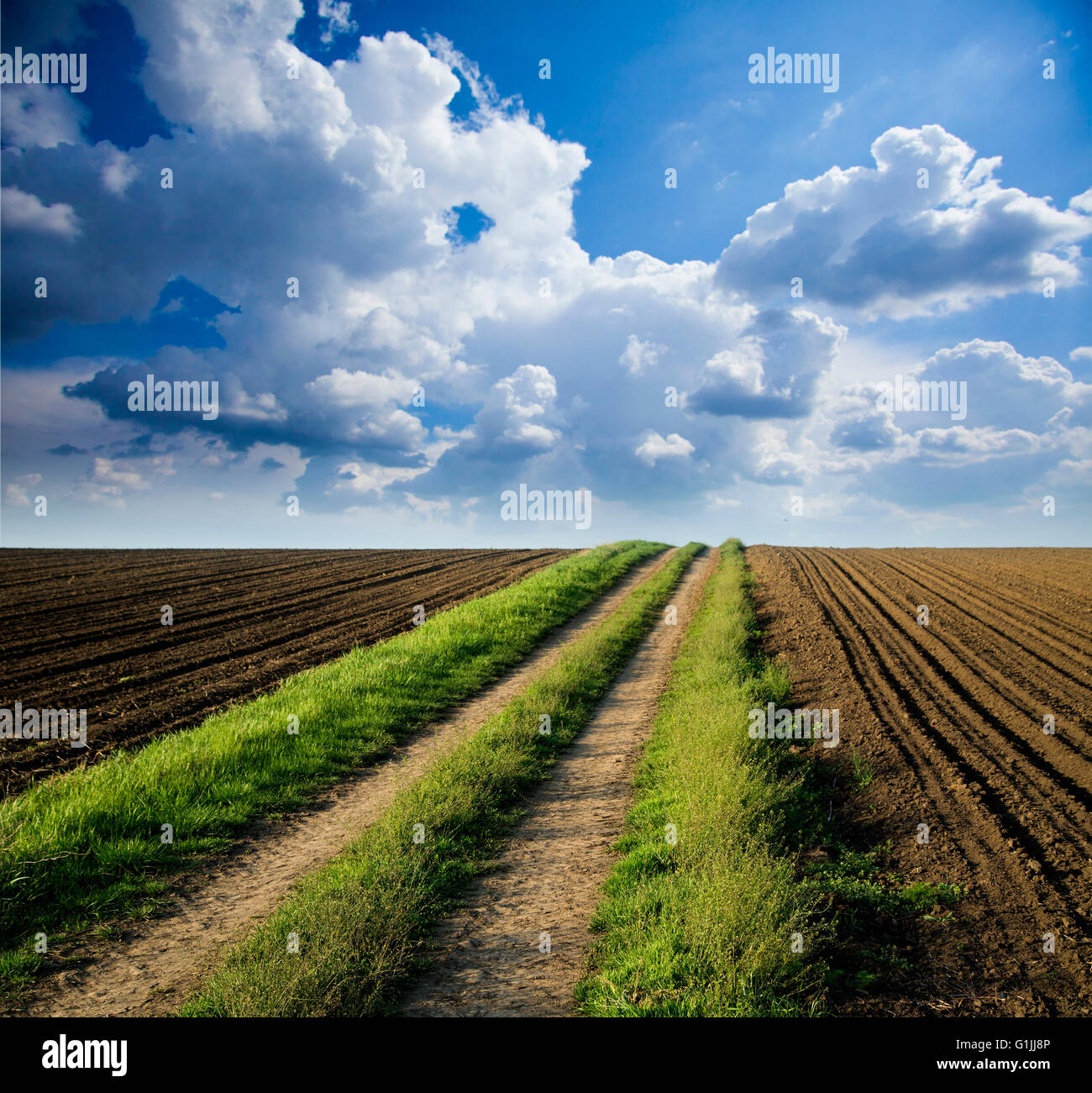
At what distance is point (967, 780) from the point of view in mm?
8094

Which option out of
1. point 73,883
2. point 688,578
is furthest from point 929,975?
point 688,578

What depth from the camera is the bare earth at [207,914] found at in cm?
437

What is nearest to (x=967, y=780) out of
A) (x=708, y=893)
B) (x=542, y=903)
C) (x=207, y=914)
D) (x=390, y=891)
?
(x=708, y=893)

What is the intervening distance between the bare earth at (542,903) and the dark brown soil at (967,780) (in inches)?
86.3

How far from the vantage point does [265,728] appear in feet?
29.8

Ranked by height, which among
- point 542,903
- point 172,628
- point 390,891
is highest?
point 172,628

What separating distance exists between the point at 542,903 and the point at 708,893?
1.59 metres

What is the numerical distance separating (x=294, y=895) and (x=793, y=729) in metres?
7.76

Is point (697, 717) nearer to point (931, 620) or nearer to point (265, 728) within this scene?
point (265, 728)

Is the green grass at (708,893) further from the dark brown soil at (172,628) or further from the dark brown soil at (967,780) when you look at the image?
the dark brown soil at (172,628)

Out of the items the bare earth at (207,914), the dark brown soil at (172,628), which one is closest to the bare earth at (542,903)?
the bare earth at (207,914)

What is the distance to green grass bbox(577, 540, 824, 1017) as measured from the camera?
4.20 meters

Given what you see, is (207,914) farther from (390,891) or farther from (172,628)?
(172,628)

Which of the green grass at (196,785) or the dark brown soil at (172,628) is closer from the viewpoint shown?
the green grass at (196,785)
